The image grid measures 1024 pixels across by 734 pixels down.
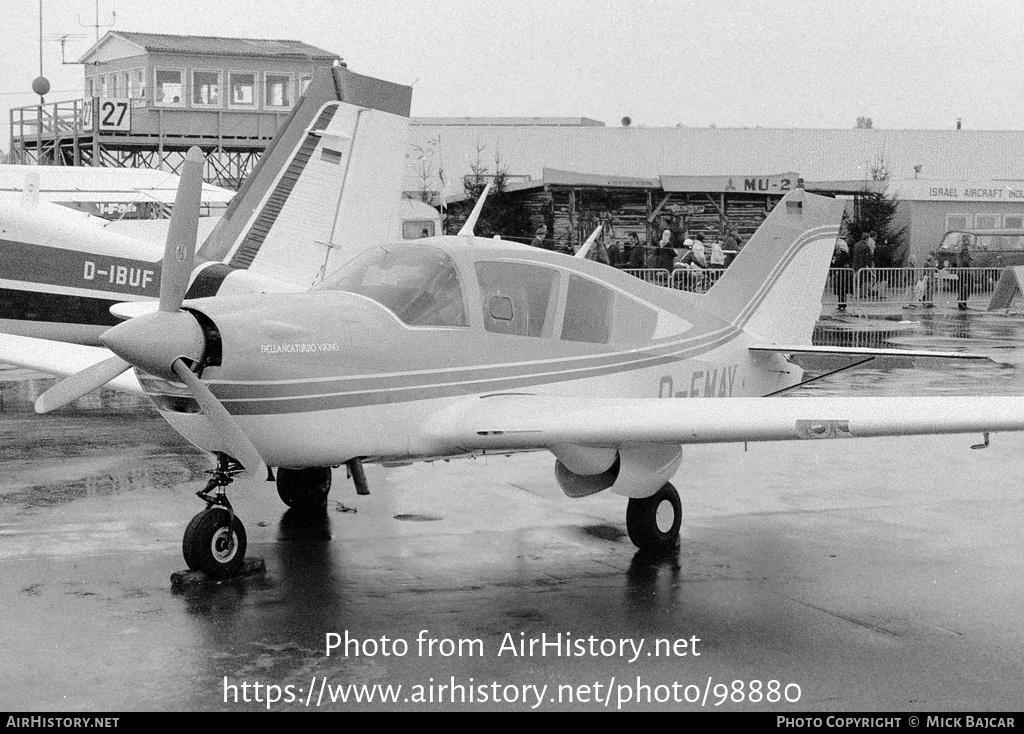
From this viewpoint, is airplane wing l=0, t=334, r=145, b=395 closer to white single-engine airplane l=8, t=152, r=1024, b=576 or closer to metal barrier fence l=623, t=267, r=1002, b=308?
white single-engine airplane l=8, t=152, r=1024, b=576

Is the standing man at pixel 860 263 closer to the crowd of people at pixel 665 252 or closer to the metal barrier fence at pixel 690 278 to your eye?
the crowd of people at pixel 665 252

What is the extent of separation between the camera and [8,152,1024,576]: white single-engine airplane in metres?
6.75

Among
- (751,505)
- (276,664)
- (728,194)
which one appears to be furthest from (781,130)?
(276,664)

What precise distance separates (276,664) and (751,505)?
15.6 ft

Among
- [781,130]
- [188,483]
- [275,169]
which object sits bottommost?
[188,483]

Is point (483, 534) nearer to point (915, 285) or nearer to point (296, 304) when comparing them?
point (296, 304)

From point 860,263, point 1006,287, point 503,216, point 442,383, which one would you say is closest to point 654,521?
point 442,383

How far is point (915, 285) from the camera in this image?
33250mm

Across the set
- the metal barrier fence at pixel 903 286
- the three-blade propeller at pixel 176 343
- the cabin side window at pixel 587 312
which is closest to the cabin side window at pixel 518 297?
the cabin side window at pixel 587 312

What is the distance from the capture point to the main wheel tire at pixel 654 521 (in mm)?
7910

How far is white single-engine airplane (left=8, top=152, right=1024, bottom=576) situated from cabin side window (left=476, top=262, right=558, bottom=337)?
12mm

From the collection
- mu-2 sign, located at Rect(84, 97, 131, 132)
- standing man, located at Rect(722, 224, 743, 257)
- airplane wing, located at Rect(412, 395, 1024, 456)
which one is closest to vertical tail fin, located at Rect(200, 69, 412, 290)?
airplane wing, located at Rect(412, 395, 1024, 456)

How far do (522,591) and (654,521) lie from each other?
132 cm
